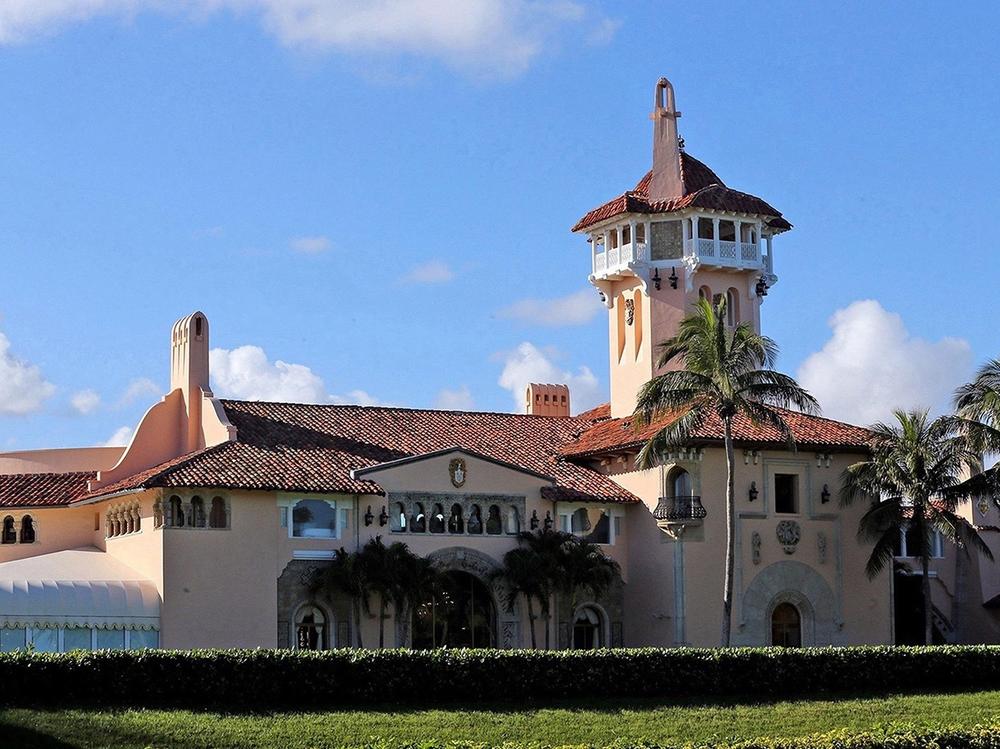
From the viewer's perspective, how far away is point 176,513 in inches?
1893

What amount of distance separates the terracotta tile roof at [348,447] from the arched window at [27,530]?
3357 mm

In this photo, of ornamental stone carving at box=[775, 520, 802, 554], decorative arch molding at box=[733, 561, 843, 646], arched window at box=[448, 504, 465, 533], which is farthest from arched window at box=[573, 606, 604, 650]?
ornamental stone carving at box=[775, 520, 802, 554]

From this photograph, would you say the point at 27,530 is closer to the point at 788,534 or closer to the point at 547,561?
the point at 547,561

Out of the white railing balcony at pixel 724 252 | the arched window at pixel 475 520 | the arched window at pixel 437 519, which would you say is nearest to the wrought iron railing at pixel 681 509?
the arched window at pixel 475 520

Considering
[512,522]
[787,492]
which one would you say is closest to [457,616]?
[512,522]

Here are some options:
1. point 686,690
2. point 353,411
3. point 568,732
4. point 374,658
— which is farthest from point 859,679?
point 353,411

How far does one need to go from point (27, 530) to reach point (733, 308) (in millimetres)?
25045

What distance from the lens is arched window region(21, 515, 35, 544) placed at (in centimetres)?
5334

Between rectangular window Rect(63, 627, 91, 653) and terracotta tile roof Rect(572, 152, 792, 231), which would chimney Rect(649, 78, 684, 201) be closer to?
terracotta tile roof Rect(572, 152, 792, 231)

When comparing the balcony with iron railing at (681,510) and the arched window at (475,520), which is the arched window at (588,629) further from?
the arched window at (475,520)

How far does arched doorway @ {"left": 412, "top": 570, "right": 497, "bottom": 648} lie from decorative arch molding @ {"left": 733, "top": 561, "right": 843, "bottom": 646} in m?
7.94

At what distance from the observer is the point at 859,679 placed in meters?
43.9

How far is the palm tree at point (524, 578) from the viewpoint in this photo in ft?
169

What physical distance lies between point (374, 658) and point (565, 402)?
85.0 feet
